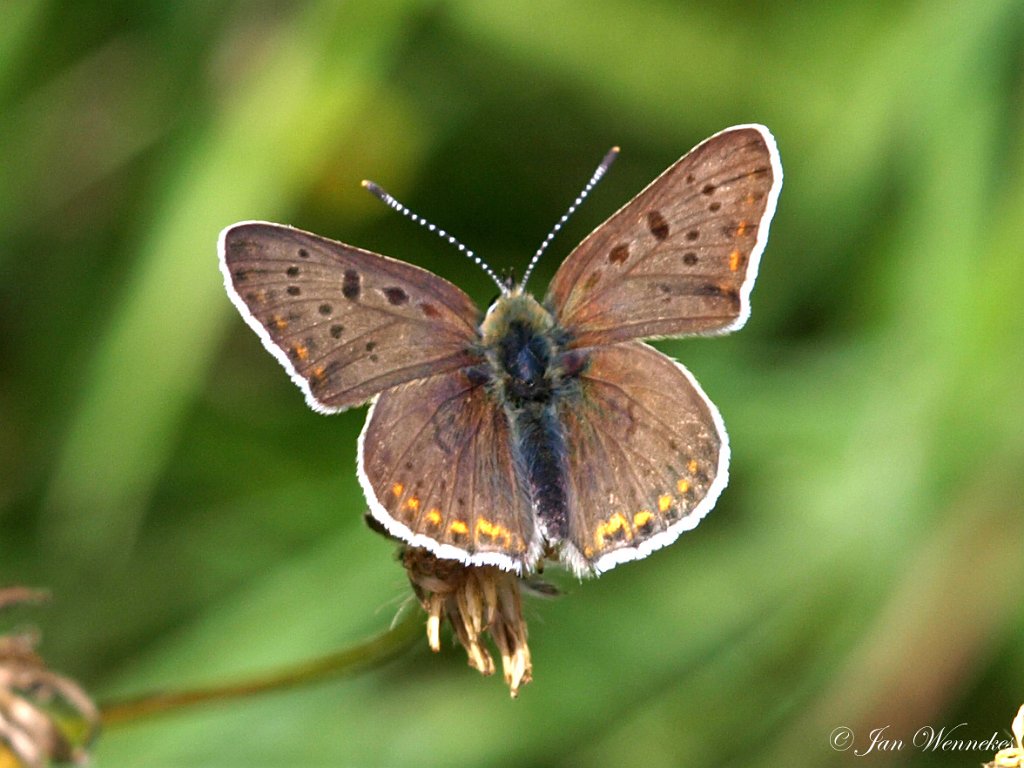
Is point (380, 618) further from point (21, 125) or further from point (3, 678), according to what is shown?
point (21, 125)

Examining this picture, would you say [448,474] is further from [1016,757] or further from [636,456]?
[1016,757]

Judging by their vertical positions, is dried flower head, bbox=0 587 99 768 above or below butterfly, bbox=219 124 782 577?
below

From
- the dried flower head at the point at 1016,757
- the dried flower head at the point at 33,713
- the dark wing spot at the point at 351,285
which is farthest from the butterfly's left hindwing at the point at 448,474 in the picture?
the dried flower head at the point at 1016,757

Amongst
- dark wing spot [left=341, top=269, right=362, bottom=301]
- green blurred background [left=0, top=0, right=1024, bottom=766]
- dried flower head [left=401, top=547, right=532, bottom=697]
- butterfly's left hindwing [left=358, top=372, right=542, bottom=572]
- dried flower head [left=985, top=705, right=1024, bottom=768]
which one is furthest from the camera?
green blurred background [left=0, top=0, right=1024, bottom=766]

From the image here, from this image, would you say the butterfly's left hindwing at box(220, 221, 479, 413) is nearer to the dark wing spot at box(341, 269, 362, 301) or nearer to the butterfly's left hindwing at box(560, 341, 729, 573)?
the dark wing spot at box(341, 269, 362, 301)

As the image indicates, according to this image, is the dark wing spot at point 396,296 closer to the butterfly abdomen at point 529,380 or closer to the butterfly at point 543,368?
the butterfly at point 543,368

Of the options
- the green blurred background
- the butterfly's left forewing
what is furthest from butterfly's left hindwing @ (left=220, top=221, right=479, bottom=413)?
the green blurred background
